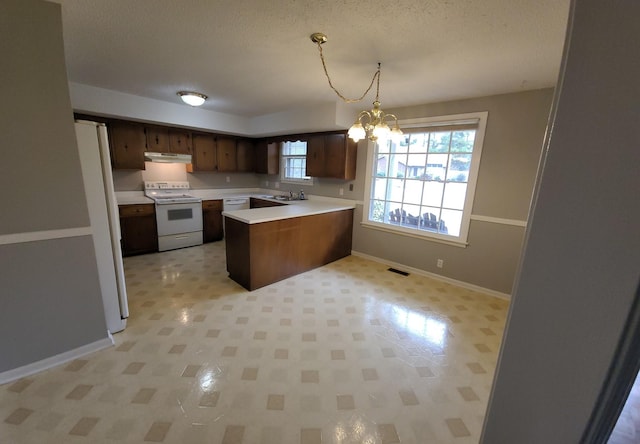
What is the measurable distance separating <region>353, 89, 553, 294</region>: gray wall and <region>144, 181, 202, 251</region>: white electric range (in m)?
3.80

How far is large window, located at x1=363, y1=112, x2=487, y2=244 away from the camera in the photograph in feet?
10.5

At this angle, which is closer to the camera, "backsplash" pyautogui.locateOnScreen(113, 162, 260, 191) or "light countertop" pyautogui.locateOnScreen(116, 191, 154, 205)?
"light countertop" pyautogui.locateOnScreen(116, 191, 154, 205)

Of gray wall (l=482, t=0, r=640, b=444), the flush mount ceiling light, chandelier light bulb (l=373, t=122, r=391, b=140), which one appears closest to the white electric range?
the flush mount ceiling light

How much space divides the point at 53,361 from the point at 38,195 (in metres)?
1.19

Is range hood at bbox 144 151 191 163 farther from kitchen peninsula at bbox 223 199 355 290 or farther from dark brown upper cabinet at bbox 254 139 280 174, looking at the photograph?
kitchen peninsula at bbox 223 199 355 290

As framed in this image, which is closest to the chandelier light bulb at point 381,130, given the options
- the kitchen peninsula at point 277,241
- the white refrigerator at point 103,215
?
the kitchen peninsula at point 277,241

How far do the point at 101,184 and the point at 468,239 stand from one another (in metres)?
3.89

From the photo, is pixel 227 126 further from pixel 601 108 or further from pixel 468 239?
pixel 601 108

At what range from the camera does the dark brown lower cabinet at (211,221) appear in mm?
4789

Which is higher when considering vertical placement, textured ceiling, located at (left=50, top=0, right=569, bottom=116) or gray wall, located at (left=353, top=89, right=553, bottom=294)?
textured ceiling, located at (left=50, top=0, right=569, bottom=116)

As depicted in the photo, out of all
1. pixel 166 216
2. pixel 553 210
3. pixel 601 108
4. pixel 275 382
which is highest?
pixel 601 108

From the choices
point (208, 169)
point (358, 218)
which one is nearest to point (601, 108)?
point (358, 218)

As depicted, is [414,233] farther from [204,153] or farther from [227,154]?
[204,153]

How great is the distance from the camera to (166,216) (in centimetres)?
423
